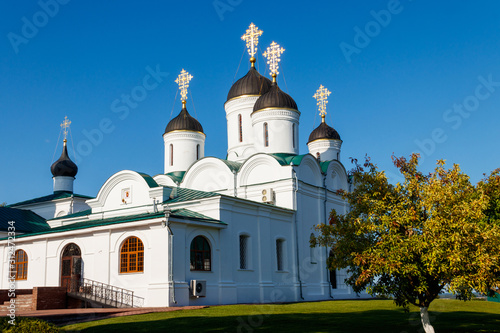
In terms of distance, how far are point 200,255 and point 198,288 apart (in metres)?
1.66

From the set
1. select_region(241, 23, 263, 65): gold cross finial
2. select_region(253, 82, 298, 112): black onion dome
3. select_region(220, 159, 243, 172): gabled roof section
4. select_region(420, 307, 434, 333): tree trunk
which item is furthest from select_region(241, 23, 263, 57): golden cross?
select_region(420, 307, 434, 333): tree trunk

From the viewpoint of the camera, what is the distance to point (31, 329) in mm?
9602

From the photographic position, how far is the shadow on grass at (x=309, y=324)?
A: 12438 millimetres

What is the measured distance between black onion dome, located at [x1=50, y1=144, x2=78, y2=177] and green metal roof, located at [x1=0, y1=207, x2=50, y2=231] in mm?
5671

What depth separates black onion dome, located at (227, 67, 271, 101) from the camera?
32.3 meters

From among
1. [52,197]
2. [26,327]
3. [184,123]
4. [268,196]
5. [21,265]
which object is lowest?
[26,327]

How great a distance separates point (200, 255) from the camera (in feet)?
70.1

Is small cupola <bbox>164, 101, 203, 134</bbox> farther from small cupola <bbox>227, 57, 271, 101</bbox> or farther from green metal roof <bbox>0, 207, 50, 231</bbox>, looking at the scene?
green metal roof <bbox>0, 207, 50, 231</bbox>

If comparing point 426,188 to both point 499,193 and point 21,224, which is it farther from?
point 21,224

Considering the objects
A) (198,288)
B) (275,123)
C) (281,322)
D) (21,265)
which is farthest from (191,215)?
(21,265)

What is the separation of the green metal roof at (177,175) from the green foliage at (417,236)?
1909 cm

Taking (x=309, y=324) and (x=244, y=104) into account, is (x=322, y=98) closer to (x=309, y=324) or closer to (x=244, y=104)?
(x=244, y=104)

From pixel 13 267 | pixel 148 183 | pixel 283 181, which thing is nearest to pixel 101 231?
pixel 148 183

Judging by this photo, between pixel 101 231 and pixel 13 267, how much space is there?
24.0ft
